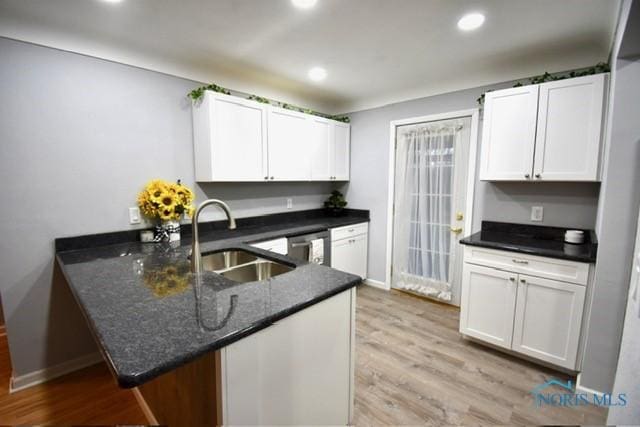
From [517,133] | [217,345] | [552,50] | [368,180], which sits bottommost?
[217,345]

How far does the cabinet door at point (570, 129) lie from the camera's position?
2.04m

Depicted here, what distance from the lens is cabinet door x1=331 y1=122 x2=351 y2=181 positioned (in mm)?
3629

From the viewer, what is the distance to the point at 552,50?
2.24 m

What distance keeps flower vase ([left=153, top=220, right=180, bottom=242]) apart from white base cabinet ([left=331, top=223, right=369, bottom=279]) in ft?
5.25

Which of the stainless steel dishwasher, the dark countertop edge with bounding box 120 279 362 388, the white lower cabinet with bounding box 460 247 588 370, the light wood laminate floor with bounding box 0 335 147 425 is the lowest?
the light wood laminate floor with bounding box 0 335 147 425

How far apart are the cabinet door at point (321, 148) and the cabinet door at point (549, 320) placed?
A: 2.24 m

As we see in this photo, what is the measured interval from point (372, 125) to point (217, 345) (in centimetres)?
331

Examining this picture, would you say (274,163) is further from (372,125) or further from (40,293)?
(40,293)

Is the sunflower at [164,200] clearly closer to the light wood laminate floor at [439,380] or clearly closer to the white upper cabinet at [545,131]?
the light wood laminate floor at [439,380]

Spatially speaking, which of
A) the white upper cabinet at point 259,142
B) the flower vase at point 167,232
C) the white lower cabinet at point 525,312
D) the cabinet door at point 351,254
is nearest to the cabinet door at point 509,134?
the white lower cabinet at point 525,312


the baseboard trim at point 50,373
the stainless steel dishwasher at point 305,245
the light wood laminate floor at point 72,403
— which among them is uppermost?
the stainless steel dishwasher at point 305,245

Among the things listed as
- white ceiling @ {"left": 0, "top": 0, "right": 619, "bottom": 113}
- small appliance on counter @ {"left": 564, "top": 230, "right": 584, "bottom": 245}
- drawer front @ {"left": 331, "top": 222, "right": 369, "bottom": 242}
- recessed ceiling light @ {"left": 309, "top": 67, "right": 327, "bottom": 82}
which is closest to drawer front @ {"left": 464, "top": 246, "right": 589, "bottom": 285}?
small appliance on counter @ {"left": 564, "top": 230, "right": 584, "bottom": 245}

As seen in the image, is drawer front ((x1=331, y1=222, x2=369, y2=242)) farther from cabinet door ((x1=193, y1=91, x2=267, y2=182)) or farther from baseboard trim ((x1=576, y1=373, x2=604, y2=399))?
baseboard trim ((x1=576, y1=373, x2=604, y2=399))

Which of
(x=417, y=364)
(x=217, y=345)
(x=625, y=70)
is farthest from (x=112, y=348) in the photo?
(x=625, y=70)
